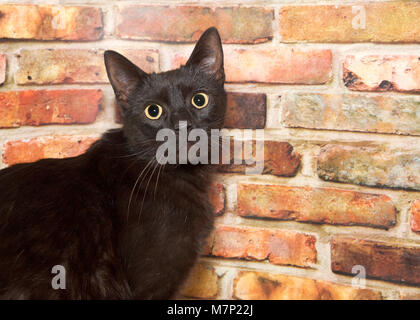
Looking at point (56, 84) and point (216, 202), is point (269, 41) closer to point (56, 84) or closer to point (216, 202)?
point (216, 202)

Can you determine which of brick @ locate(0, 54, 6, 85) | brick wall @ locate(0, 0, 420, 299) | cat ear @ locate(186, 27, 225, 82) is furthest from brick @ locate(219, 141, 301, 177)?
brick @ locate(0, 54, 6, 85)

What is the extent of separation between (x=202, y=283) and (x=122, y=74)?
655 millimetres

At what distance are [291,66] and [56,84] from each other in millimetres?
689

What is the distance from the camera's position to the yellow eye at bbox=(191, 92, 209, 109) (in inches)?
36.5

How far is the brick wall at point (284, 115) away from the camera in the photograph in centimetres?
91

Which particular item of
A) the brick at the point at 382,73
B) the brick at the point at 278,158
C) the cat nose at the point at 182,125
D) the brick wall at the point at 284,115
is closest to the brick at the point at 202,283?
the brick wall at the point at 284,115

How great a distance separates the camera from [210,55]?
3.08 feet

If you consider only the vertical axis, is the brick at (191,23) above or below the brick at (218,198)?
above

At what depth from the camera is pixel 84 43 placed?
103cm

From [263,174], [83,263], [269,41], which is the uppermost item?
[269,41]

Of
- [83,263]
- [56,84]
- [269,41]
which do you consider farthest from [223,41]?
[83,263]

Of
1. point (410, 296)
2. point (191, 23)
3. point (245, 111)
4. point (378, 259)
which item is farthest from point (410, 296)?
point (191, 23)

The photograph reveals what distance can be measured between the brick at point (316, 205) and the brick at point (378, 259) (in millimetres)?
56

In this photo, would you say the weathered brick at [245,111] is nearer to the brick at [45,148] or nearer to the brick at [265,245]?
the brick at [265,245]
